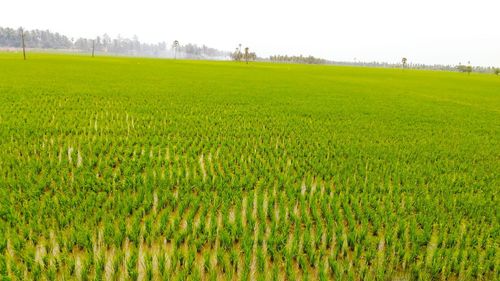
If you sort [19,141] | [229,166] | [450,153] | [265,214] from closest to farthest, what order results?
[265,214], [229,166], [19,141], [450,153]

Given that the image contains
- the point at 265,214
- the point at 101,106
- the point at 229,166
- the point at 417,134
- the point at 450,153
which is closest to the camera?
the point at 265,214

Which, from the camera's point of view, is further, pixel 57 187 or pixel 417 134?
pixel 417 134

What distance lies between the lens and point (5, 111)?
10.8m

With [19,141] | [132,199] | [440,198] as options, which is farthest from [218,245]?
[19,141]

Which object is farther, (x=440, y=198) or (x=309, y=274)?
(x=440, y=198)

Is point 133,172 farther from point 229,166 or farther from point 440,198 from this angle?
point 440,198

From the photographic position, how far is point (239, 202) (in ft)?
16.5

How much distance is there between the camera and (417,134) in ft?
34.4

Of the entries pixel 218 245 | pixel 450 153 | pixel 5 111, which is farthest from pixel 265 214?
pixel 5 111

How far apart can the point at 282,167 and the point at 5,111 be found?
30.3ft

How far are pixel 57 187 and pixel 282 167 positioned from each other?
396 centimetres

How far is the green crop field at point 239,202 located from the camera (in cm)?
366

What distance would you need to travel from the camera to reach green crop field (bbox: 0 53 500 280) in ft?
12.0

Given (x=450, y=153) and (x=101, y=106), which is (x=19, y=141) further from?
(x=450, y=153)
